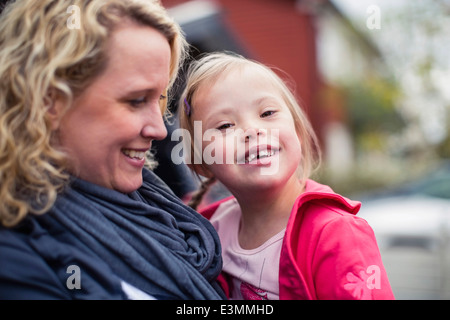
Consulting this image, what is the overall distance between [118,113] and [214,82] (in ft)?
1.98

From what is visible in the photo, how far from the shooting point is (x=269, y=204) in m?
1.91

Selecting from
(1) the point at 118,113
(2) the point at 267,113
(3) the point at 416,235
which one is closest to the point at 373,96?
(3) the point at 416,235

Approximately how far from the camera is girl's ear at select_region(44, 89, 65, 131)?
52.9 inches

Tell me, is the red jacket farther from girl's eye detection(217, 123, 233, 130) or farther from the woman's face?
the woman's face

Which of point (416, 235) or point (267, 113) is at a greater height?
point (267, 113)

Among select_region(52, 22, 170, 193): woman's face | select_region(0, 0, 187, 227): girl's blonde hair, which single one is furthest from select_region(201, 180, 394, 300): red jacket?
select_region(0, 0, 187, 227): girl's blonde hair

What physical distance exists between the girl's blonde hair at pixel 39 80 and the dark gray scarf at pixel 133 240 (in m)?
0.07

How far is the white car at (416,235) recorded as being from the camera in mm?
5469

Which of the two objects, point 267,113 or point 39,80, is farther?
point 267,113

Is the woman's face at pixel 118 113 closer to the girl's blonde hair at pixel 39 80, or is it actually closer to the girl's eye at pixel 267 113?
the girl's blonde hair at pixel 39 80

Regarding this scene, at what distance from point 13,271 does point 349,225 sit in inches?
39.4

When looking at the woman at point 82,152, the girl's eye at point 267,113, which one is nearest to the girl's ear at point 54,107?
the woman at point 82,152

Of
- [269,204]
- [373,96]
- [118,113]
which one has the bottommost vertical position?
[269,204]

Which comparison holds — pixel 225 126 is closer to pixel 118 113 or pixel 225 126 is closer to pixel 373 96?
pixel 118 113
